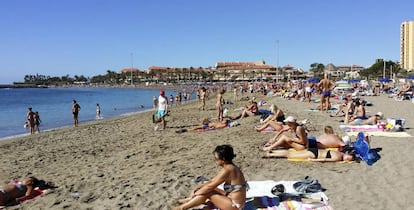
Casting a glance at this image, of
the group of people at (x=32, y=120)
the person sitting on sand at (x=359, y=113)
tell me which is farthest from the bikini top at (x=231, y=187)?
the group of people at (x=32, y=120)

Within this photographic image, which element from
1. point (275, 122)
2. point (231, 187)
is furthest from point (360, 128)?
point (231, 187)

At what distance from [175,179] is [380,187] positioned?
2859 millimetres

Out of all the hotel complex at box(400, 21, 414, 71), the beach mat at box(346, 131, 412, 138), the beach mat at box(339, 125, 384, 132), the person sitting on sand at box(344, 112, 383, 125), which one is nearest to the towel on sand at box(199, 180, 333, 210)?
the beach mat at box(346, 131, 412, 138)

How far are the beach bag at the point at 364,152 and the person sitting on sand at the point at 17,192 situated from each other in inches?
203

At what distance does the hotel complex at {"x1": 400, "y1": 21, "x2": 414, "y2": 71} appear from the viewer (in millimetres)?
85688

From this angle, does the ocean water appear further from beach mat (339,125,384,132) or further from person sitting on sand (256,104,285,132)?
beach mat (339,125,384,132)

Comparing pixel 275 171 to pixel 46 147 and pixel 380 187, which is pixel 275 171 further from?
pixel 46 147

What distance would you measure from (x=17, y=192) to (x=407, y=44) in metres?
99.5

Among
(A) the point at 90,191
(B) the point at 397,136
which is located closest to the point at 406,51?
(B) the point at 397,136

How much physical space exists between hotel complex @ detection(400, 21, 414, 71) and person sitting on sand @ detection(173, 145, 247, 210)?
93.5 metres

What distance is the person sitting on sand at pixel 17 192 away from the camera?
457cm

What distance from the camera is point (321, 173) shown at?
17.5 feet

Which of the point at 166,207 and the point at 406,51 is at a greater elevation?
the point at 406,51

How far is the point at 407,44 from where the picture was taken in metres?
87.6
